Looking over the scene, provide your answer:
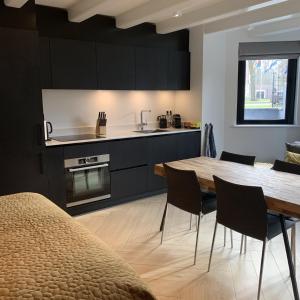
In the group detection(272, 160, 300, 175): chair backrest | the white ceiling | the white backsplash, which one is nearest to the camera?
detection(272, 160, 300, 175): chair backrest

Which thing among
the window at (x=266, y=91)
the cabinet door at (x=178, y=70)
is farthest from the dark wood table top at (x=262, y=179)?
the window at (x=266, y=91)

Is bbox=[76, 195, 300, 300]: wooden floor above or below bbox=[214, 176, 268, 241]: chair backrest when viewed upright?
below

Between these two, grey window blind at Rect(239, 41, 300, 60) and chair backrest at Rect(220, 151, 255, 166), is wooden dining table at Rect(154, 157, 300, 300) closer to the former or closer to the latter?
chair backrest at Rect(220, 151, 255, 166)

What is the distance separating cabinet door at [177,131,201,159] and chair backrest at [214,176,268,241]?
2300 mm

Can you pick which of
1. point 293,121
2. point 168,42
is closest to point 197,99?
point 168,42

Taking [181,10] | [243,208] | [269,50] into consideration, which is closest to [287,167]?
[243,208]

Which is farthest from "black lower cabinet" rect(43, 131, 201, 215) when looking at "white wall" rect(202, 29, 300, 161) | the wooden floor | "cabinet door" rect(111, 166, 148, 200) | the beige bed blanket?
the beige bed blanket

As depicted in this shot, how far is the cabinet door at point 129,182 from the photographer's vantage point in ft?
13.4

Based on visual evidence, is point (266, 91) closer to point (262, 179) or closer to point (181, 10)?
point (181, 10)

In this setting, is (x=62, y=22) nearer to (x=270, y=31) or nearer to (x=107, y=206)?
(x=107, y=206)

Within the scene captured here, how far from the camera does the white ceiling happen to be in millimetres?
3352

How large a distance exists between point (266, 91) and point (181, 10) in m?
2.76

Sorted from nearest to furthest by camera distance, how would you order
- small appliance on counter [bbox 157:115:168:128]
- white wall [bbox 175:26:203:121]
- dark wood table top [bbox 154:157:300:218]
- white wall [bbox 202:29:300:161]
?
dark wood table top [bbox 154:157:300:218] < white wall [bbox 175:26:203:121] < white wall [bbox 202:29:300:161] < small appliance on counter [bbox 157:115:168:128]

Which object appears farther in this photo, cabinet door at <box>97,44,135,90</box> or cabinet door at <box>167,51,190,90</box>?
cabinet door at <box>167,51,190,90</box>
